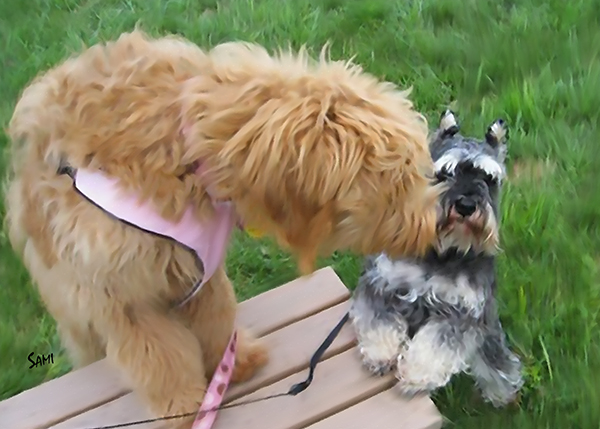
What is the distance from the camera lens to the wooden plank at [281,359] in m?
2.29

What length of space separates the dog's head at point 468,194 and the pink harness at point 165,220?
59 cm

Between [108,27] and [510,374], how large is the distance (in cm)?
278

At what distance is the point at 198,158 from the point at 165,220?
6.8 inches

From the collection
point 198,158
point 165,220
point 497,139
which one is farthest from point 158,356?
point 497,139

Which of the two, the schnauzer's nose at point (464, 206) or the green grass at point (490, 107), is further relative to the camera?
the green grass at point (490, 107)

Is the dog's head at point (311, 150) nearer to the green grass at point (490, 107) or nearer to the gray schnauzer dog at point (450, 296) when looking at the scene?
the gray schnauzer dog at point (450, 296)

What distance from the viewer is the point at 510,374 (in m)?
2.42

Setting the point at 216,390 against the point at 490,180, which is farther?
the point at 216,390

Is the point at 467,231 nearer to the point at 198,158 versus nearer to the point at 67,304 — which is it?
the point at 198,158

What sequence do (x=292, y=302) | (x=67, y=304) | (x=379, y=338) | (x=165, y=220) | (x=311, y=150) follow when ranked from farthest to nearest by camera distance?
Result: (x=292, y=302) < (x=379, y=338) < (x=67, y=304) < (x=165, y=220) < (x=311, y=150)

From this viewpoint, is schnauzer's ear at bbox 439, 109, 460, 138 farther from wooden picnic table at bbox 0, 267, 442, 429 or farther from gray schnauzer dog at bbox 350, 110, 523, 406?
wooden picnic table at bbox 0, 267, 442, 429

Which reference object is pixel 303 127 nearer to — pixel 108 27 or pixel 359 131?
pixel 359 131

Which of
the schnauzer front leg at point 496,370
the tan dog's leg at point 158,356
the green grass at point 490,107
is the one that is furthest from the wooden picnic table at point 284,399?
the green grass at point 490,107

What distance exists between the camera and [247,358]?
2357 millimetres
